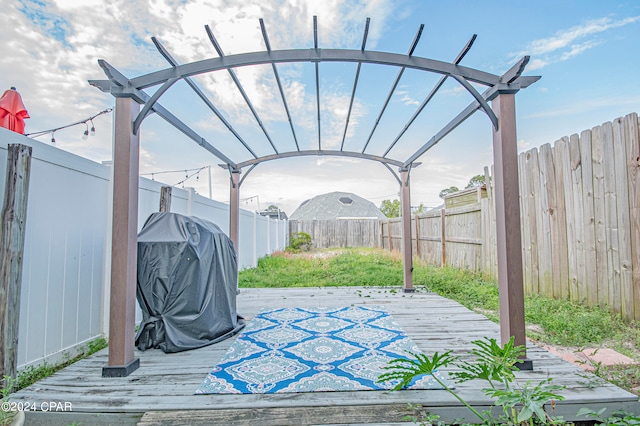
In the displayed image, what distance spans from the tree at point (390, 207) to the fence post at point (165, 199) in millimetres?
26748

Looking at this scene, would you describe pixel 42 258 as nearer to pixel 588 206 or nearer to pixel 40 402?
pixel 40 402

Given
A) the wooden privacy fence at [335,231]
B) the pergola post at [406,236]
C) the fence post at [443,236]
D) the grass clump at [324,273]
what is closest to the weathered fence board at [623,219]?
the pergola post at [406,236]

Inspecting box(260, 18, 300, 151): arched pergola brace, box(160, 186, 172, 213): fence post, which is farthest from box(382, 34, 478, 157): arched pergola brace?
box(160, 186, 172, 213): fence post

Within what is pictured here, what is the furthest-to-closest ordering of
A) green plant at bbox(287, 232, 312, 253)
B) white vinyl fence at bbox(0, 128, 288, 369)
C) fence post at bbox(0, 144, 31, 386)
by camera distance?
green plant at bbox(287, 232, 312, 253)
white vinyl fence at bbox(0, 128, 288, 369)
fence post at bbox(0, 144, 31, 386)

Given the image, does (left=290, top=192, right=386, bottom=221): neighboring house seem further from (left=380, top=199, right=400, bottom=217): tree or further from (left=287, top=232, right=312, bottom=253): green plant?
(left=287, top=232, right=312, bottom=253): green plant

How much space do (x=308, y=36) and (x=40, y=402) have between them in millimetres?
3295

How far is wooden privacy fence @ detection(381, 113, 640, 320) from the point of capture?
2916 mm

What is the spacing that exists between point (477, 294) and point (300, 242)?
952 cm

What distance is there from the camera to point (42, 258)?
2311 millimetres

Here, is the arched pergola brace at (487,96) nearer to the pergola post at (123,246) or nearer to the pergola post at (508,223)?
the pergola post at (508,223)

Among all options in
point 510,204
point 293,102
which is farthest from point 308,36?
point 510,204

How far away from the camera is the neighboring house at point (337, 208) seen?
998 inches

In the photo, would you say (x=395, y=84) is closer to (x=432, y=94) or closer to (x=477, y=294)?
(x=432, y=94)

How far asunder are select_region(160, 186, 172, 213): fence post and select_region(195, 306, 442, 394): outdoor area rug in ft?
5.53
